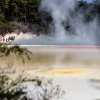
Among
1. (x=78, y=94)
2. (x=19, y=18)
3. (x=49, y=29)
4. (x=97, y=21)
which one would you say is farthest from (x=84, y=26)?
(x=78, y=94)

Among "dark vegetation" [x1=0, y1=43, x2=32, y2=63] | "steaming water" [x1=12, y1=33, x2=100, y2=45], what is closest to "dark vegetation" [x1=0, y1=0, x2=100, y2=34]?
"steaming water" [x1=12, y1=33, x2=100, y2=45]

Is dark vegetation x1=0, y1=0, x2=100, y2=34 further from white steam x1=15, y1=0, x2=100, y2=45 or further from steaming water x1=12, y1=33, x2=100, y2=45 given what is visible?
steaming water x1=12, y1=33, x2=100, y2=45

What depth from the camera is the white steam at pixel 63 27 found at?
7356 centimetres

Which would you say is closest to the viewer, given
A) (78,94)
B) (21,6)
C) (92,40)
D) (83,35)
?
(78,94)

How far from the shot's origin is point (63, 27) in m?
81.1

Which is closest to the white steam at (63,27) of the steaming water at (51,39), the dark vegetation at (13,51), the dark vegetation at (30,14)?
the steaming water at (51,39)

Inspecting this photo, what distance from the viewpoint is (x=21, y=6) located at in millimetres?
80438

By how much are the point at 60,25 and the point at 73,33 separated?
3916 millimetres

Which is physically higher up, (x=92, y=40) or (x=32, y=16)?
(x=32, y=16)

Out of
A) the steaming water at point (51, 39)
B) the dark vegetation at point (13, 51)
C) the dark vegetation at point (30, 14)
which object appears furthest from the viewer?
the dark vegetation at point (30, 14)

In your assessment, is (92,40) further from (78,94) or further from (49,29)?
(78,94)

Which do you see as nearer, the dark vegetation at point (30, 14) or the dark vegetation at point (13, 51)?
the dark vegetation at point (13, 51)

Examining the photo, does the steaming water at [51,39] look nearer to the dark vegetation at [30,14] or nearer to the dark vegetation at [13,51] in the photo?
the dark vegetation at [30,14]

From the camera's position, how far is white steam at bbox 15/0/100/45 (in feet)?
241
